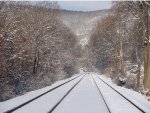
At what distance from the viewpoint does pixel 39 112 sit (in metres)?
14.5

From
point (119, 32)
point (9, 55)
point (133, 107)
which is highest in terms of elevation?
point (119, 32)

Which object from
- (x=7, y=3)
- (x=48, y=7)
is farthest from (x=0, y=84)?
(x=48, y=7)

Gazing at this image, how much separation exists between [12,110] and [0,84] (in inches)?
373

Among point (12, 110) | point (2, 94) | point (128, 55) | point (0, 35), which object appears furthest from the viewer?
point (128, 55)

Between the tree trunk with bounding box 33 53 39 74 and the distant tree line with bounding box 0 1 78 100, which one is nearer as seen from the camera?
the distant tree line with bounding box 0 1 78 100

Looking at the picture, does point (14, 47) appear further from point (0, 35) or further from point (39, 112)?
point (39, 112)

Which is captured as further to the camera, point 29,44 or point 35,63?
point 35,63

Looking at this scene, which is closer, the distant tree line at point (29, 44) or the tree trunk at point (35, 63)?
the distant tree line at point (29, 44)

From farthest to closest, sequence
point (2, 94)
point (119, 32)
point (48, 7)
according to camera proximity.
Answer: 1. point (119, 32)
2. point (48, 7)
3. point (2, 94)

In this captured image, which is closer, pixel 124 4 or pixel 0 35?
pixel 0 35

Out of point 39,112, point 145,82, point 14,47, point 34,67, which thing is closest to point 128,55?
point 34,67

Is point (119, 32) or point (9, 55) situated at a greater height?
point (119, 32)

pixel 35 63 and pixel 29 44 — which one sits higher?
pixel 29 44

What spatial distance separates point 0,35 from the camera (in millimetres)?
23266
